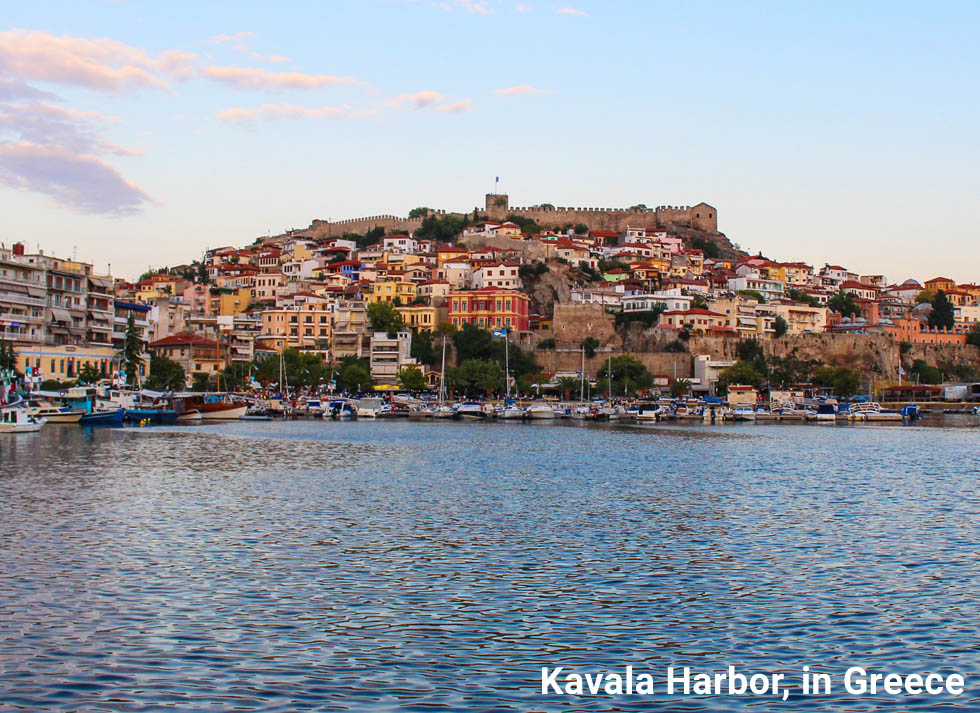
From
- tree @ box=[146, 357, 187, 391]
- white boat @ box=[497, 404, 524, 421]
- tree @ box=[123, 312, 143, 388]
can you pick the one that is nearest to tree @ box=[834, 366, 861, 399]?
white boat @ box=[497, 404, 524, 421]

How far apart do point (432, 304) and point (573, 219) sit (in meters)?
37.9

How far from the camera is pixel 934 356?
9975 cm

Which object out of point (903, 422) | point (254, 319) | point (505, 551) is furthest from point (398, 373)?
point (505, 551)

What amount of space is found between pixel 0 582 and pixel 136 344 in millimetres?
53175

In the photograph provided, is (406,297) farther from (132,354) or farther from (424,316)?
(132,354)

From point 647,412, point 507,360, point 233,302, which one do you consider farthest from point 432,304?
point 647,412

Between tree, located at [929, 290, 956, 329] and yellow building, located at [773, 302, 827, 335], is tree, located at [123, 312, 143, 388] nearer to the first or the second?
yellow building, located at [773, 302, 827, 335]

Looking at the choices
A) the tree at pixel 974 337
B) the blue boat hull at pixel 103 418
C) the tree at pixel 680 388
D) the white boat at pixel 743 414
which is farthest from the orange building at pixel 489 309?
the tree at pixel 974 337

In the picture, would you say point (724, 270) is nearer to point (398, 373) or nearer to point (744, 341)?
point (744, 341)

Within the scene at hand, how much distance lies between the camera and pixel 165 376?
73.9 m

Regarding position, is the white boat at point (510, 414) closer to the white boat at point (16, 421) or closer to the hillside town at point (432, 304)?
the hillside town at point (432, 304)

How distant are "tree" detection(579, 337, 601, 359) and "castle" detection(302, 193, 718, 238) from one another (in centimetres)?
3720

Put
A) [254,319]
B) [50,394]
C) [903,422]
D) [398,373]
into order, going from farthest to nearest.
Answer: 1. [254,319]
2. [398,373]
3. [903,422]
4. [50,394]

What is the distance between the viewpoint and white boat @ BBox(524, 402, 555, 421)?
6944cm
